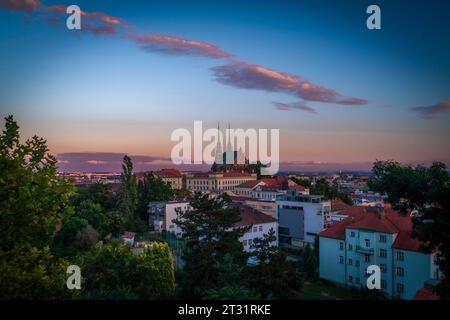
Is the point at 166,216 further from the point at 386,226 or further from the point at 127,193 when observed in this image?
the point at 386,226

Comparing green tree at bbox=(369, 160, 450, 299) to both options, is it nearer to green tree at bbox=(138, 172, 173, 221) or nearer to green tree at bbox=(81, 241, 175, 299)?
green tree at bbox=(81, 241, 175, 299)

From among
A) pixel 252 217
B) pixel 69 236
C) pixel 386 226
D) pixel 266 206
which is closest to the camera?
pixel 386 226

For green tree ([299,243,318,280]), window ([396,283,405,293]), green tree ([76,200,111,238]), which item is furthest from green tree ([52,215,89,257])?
window ([396,283,405,293])

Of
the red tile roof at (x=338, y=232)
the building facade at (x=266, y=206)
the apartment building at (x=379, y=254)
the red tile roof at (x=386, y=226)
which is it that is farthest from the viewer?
the building facade at (x=266, y=206)

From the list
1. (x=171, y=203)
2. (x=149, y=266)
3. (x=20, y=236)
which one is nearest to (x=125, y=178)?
(x=171, y=203)

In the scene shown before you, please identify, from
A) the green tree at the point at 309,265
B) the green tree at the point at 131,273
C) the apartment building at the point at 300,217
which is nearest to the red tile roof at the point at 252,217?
the apartment building at the point at 300,217

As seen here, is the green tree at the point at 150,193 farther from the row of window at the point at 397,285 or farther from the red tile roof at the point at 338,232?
the row of window at the point at 397,285

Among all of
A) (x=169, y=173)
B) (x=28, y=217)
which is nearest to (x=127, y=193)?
(x=28, y=217)
